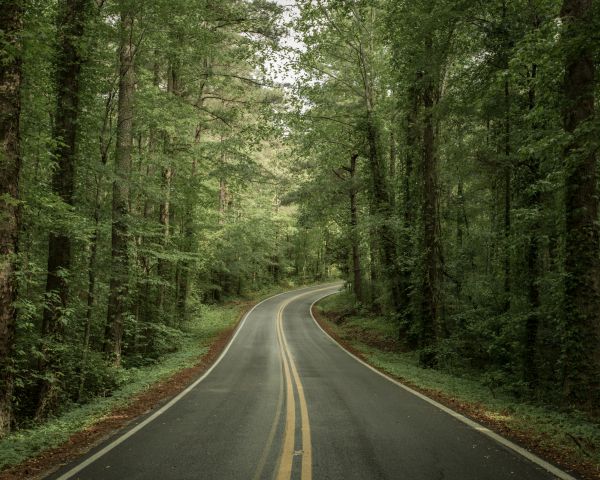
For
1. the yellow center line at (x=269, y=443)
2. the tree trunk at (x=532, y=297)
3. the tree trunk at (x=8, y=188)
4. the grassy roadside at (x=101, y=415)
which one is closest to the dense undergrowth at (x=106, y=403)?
the grassy roadside at (x=101, y=415)

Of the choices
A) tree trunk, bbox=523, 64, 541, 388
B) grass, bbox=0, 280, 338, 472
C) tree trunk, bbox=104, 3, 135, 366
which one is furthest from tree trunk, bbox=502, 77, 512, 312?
tree trunk, bbox=104, 3, 135, 366

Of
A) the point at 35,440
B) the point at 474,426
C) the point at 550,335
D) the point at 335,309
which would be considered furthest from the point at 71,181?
the point at 335,309

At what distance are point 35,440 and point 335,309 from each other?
2778 centimetres

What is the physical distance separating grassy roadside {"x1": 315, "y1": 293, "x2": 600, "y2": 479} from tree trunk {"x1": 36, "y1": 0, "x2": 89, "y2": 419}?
28.8 feet

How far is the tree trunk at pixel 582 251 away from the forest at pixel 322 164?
30 millimetres

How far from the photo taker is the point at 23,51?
6.32 meters

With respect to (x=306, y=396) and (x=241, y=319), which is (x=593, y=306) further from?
(x=241, y=319)

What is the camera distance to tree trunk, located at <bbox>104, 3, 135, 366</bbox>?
11273mm

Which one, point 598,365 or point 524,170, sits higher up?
point 524,170

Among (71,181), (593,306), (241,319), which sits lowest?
(241,319)

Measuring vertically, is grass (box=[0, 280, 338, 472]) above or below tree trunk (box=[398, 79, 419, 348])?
below

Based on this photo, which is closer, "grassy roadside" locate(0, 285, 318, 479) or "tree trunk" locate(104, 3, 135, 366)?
"grassy roadside" locate(0, 285, 318, 479)

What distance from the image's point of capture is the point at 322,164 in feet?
78.9

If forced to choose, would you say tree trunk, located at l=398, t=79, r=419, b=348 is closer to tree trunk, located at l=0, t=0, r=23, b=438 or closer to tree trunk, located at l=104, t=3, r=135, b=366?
tree trunk, located at l=104, t=3, r=135, b=366
